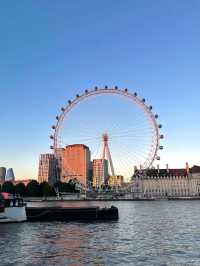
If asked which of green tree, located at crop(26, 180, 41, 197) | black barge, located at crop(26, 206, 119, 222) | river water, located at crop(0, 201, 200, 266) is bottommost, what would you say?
river water, located at crop(0, 201, 200, 266)

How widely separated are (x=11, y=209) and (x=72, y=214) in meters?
12.3

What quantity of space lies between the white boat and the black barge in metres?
4.78

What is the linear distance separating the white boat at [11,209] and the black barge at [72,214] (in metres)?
4.78

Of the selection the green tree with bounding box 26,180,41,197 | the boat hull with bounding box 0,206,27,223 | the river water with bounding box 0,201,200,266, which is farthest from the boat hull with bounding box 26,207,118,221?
the green tree with bounding box 26,180,41,197

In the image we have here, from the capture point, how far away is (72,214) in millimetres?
64438

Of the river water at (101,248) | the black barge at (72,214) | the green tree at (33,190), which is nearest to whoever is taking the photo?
the river water at (101,248)

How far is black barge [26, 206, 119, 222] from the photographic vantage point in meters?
63.8

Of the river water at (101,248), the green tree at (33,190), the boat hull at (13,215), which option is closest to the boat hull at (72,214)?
the boat hull at (13,215)

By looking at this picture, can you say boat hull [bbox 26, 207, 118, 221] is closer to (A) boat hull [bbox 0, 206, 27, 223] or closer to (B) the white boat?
(B) the white boat

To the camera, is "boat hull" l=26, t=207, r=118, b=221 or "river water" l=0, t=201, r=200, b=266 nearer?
"river water" l=0, t=201, r=200, b=266

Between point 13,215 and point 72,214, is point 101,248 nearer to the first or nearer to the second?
point 13,215

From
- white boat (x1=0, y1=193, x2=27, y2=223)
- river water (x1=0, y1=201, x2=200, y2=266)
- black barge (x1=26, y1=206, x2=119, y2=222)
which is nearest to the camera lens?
river water (x1=0, y1=201, x2=200, y2=266)

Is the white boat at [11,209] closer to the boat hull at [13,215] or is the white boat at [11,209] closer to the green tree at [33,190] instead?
the boat hull at [13,215]

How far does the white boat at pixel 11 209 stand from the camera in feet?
178
